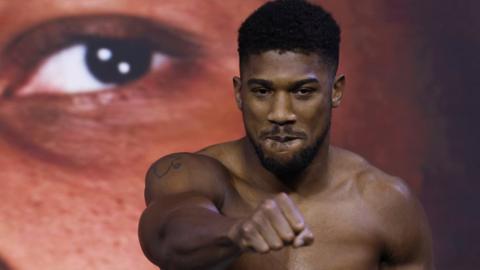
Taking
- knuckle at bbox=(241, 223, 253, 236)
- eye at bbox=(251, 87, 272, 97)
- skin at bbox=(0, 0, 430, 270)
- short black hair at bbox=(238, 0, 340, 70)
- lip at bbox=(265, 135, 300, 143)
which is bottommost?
skin at bbox=(0, 0, 430, 270)

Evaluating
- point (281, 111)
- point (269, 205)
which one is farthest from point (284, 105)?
point (269, 205)

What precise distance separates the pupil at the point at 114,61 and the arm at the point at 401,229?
81 centimetres

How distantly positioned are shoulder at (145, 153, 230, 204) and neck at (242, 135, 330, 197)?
6cm

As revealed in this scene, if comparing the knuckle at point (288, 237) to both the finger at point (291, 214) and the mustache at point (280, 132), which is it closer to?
the finger at point (291, 214)

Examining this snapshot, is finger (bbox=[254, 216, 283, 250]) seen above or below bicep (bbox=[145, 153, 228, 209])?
above

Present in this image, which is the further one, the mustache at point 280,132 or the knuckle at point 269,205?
the mustache at point 280,132

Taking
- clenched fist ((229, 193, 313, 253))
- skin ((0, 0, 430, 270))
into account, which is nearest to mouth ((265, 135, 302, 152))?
clenched fist ((229, 193, 313, 253))

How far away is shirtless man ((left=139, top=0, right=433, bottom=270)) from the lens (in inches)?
63.1

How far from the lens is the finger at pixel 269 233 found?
1.27 meters

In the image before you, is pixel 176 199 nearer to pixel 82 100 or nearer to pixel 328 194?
pixel 328 194

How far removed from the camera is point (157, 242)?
1558 millimetres

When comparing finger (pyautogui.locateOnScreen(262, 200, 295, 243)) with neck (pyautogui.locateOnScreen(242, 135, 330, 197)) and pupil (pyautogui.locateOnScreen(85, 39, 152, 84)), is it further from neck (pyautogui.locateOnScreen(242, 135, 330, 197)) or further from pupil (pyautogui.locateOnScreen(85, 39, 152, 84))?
pupil (pyautogui.locateOnScreen(85, 39, 152, 84))

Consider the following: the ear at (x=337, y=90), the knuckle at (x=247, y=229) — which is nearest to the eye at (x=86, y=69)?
the ear at (x=337, y=90)

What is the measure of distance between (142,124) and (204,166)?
2.59 feet
